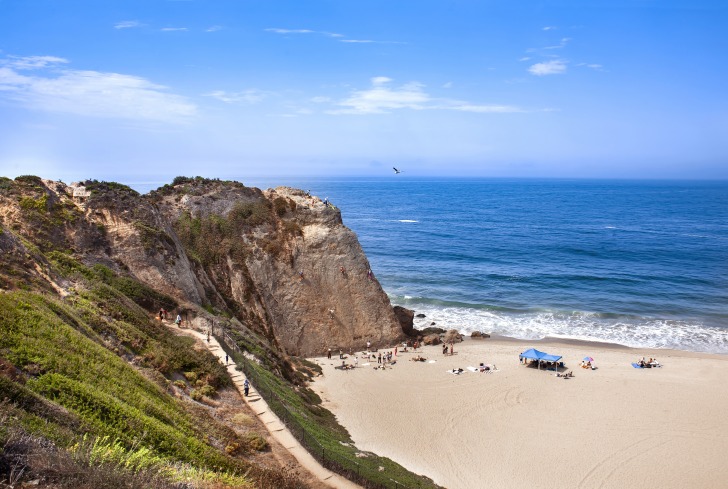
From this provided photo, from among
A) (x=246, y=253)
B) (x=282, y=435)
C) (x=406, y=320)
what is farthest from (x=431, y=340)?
(x=282, y=435)

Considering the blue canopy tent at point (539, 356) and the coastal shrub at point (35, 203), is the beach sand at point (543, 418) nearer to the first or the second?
the blue canopy tent at point (539, 356)

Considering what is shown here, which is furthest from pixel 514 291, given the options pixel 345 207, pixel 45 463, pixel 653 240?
pixel 345 207

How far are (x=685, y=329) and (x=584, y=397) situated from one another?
20.4 m

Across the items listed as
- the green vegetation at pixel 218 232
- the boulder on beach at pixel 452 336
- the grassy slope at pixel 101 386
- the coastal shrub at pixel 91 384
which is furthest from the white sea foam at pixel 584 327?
the coastal shrub at pixel 91 384

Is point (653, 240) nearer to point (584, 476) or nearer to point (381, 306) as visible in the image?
point (381, 306)

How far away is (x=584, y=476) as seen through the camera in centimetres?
2391

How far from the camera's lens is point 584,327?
4838 cm

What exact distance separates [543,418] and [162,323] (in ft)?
71.1

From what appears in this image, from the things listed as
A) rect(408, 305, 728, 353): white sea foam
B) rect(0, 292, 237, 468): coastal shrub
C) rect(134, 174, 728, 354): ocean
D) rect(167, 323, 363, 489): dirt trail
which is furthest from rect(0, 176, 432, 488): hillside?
rect(134, 174, 728, 354): ocean

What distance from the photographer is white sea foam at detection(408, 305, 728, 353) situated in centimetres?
4412

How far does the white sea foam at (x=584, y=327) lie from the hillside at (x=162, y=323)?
36.1 ft

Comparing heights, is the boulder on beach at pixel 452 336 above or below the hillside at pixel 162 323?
below

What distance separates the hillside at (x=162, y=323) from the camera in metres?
11.2

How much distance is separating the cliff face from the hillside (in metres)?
0.11
